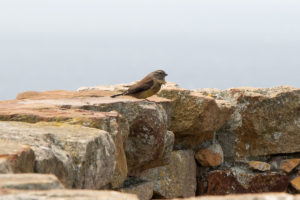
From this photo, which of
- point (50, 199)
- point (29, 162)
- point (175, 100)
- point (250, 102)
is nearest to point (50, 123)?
point (29, 162)

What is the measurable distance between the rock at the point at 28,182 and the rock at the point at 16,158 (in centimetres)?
17

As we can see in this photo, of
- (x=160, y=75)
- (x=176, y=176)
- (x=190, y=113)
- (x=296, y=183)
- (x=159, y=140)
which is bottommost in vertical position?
(x=296, y=183)

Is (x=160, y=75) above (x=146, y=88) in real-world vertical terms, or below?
above

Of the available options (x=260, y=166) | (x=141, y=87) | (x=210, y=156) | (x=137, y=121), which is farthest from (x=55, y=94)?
Answer: (x=260, y=166)

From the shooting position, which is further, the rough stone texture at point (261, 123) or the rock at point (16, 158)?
the rough stone texture at point (261, 123)

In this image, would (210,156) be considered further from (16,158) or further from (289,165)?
(16,158)

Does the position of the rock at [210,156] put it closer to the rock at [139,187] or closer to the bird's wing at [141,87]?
the bird's wing at [141,87]

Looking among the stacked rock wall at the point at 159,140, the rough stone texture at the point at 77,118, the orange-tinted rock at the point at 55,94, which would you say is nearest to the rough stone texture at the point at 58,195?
the stacked rock wall at the point at 159,140

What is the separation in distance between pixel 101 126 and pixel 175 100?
2592 millimetres

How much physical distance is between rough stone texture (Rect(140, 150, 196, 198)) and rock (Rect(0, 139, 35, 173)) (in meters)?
3.21

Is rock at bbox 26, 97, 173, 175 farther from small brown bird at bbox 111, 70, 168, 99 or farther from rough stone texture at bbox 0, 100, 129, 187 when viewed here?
small brown bird at bbox 111, 70, 168, 99

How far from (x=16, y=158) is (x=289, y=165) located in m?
5.57

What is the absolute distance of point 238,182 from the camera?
7168 millimetres

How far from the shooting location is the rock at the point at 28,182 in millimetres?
2211
